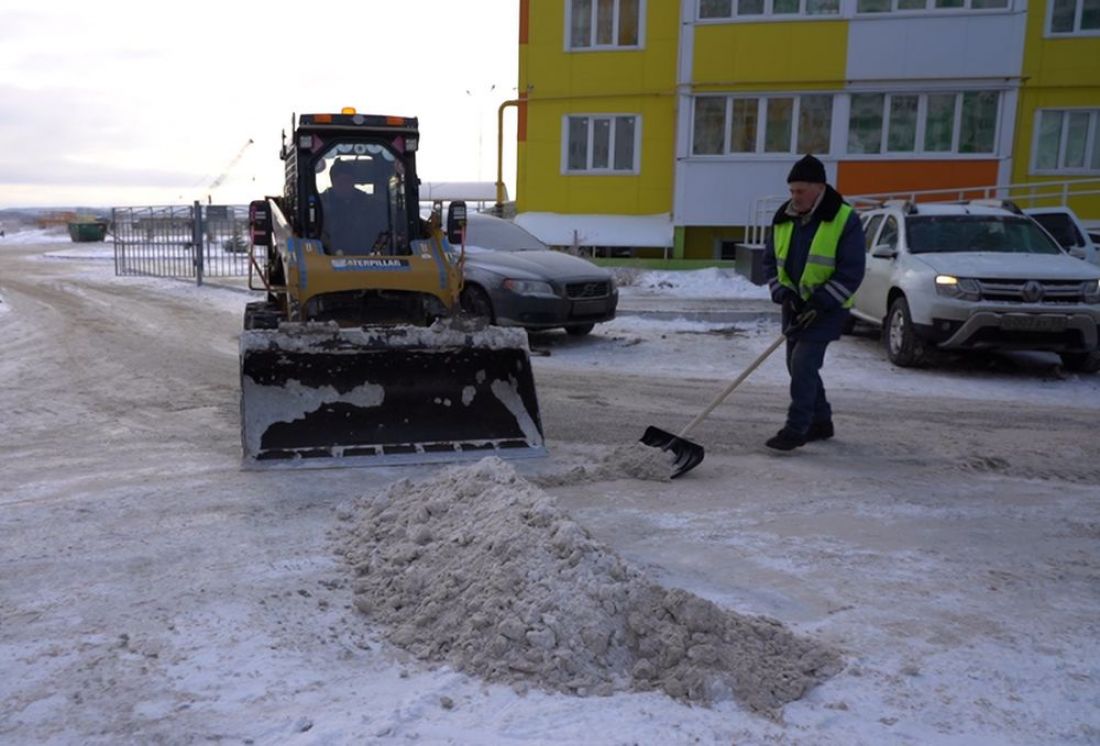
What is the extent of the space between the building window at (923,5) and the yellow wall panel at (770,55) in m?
0.65

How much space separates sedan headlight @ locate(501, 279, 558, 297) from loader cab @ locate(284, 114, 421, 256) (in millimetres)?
2262

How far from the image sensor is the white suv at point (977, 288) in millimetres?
9516

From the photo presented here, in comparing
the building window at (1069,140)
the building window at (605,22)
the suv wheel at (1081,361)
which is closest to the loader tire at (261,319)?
the suv wheel at (1081,361)

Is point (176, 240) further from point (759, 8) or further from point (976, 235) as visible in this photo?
point (976, 235)

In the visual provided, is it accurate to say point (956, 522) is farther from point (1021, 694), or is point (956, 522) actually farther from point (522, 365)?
point (522, 365)

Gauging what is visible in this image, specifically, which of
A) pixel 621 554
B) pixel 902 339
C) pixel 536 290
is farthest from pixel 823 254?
pixel 536 290

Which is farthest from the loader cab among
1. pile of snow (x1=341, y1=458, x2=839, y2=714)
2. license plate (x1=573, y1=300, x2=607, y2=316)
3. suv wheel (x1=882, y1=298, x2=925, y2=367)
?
suv wheel (x1=882, y1=298, x2=925, y2=367)

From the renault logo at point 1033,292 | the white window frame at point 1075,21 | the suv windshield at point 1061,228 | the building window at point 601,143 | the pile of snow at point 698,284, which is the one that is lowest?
the pile of snow at point 698,284

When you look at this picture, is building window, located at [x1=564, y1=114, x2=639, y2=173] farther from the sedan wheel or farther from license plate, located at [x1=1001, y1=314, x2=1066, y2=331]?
license plate, located at [x1=1001, y1=314, x2=1066, y2=331]

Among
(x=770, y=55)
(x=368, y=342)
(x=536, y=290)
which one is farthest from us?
(x=770, y=55)

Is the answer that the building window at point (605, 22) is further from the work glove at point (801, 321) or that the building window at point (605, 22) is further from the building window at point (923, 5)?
the work glove at point (801, 321)

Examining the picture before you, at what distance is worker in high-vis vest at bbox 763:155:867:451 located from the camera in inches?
263

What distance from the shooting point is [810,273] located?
6723 mm

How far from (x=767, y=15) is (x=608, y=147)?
459 cm
